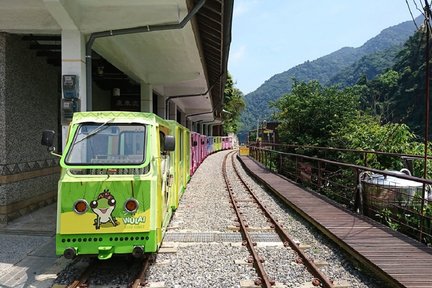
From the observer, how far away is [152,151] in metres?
6.09

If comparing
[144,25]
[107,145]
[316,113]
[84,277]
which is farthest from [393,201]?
[316,113]

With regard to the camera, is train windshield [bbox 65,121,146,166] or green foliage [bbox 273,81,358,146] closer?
train windshield [bbox 65,121,146,166]

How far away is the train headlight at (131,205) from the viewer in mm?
5559

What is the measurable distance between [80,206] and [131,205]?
2.21 feet

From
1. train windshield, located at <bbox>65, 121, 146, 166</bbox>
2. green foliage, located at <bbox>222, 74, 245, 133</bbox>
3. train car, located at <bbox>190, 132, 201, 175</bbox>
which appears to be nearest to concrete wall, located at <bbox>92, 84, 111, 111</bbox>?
train car, located at <bbox>190, 132, 201, 175</bbox>

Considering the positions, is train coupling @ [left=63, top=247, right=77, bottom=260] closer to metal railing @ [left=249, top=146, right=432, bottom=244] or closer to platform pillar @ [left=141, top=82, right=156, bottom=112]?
metal railing @ [left=249, top=146, right=432, bottom=244]

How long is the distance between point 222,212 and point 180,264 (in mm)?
4390

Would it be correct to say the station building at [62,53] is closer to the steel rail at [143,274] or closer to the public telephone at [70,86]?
the public telephone at [70,86]

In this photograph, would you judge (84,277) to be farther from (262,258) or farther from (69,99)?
(69,99)

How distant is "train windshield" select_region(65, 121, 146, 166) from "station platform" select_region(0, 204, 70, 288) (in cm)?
171

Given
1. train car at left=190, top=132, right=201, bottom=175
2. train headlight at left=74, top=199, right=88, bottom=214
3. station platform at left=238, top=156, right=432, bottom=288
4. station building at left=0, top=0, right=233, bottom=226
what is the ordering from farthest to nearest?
train car at left=190, top=132, right=201, bottom=175
station building at left=0, top=0, right=233, bottom=226
train headlight at left=74, top=199, right=88, bottom=214
station platform at left=238, top=156, right=432, bottom=288

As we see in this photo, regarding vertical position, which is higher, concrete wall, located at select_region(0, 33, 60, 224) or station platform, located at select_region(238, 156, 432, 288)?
concrete wall, located at select_region(0, 33, 60, 224)

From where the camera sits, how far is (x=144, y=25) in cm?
895

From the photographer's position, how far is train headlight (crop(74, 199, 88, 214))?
18.0 feet
